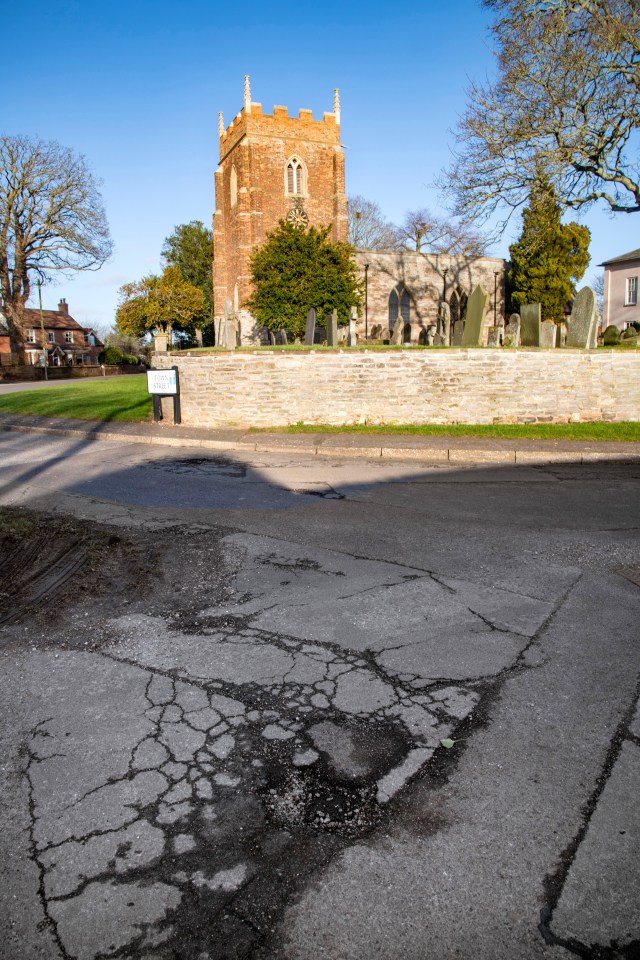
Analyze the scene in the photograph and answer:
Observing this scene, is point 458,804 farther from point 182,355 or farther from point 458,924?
point 182,355

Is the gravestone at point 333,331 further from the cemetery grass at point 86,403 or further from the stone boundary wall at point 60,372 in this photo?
the stone boundary wall at point 60,372

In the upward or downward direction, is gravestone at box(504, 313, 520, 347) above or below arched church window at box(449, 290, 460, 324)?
below

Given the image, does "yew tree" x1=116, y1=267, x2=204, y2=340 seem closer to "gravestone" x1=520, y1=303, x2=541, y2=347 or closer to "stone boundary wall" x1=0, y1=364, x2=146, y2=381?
"stone boundary wall" x1=0, y1=364, x2=146, y2=381

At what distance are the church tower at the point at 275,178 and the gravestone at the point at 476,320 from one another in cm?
2356

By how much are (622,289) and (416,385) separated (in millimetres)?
42195

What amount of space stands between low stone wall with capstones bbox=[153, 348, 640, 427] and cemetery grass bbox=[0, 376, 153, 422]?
10.5 feet

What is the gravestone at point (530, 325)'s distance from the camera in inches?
594

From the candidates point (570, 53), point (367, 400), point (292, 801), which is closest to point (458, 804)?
point (292, 801)

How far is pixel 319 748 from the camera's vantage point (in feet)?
9.16

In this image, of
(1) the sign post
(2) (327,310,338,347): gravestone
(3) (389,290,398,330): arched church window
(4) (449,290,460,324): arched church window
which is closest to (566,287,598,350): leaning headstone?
(2) (327,310,338,347): gravestone

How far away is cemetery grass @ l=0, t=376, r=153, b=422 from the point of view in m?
16.5

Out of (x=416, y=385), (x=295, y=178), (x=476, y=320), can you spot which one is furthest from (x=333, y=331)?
(x=295, y=178)

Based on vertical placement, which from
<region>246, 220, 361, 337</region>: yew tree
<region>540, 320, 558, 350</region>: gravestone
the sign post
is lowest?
the sign post

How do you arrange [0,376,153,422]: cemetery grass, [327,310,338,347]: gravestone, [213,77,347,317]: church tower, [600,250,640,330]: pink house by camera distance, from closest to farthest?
[327,310,338,347]: gravestone, [0,376,153,422]: cemetery grass, [213,77,347,317]: church tower, [600,250,640,330]: pink house
